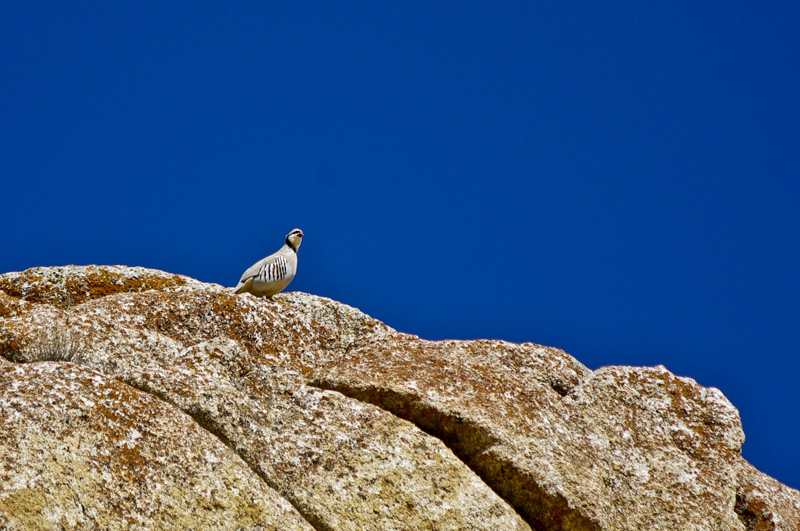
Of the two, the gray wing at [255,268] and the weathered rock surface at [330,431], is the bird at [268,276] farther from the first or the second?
the weathered rock surface at [330,431]

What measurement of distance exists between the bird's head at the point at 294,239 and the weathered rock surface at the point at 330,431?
16.1ft

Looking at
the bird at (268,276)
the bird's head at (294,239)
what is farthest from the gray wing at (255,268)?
the bird's head at (294,239)

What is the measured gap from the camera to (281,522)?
886cm

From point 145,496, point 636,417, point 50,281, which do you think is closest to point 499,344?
point 636,417

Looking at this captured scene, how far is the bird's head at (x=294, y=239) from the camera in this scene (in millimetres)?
19422

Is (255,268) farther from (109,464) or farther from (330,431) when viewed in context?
(109,464)

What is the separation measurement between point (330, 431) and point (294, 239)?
32.3 ft

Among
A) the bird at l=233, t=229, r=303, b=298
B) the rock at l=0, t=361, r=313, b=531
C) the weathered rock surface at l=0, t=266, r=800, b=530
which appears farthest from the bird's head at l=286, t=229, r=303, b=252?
the rock at l=0, t=361, r=313, b=531

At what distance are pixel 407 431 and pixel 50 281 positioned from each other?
9.60 m

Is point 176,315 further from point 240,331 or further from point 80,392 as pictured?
point 80,392

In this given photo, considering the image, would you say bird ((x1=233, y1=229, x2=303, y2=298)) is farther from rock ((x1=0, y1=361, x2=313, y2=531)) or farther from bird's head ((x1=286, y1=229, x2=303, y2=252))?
rock ((x1=0, y1=361, x2=313, y2=531))

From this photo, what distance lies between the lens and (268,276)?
17.2 meters

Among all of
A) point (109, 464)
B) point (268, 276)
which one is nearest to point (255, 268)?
point (268, 276)

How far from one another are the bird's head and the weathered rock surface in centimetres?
492
